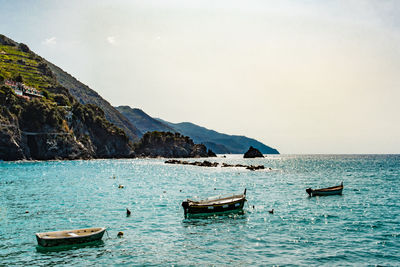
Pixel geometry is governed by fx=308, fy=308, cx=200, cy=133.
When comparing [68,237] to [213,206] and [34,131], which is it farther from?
[34,131]

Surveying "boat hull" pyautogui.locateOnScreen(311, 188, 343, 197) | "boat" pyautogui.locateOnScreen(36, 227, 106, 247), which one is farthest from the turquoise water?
"boat hull" pyautogui.locateOnScreen(311, 188, 343, 197)

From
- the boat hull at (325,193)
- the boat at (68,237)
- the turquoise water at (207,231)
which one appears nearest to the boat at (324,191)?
the boat hull at (325,193)

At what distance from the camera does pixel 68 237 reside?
24281 mm

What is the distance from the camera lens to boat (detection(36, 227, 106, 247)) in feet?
78.7

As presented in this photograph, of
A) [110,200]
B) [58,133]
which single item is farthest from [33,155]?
[110,200]

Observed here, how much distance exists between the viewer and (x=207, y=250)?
23891 millimetres

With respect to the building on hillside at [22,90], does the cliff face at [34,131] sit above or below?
below

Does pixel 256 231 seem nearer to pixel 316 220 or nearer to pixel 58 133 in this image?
pixel 316 220

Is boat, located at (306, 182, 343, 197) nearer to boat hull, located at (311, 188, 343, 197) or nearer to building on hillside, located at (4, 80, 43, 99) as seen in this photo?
boat hull, located at (311, 188, 343, 197)

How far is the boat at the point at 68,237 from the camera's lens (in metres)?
24.0

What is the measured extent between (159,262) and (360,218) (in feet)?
84.2

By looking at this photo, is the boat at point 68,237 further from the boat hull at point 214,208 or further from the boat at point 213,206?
the boat hull at point 214,208

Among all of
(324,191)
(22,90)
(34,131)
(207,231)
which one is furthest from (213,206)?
(22,90)

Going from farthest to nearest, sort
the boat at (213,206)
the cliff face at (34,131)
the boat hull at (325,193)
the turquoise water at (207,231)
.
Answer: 1. the cliff face at (34,131)
2. the boat hull at (325,193)
3. the boat at (213,206)
4. the turquoise water at (207,231)
